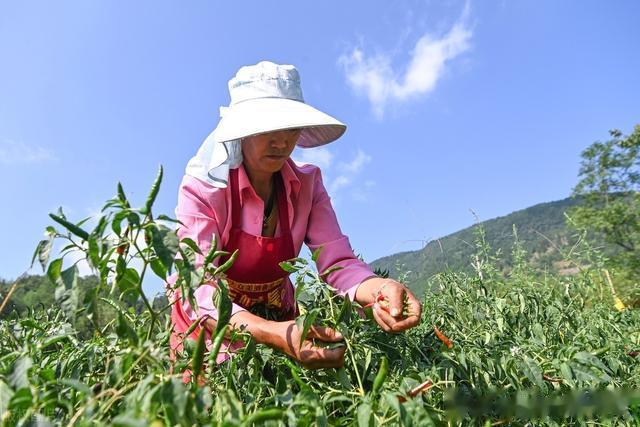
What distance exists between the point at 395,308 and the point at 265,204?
31.9 inches

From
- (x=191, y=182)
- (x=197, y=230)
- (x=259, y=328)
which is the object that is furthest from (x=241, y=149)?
(x=259, y=328)

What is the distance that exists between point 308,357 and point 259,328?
0.57 ft

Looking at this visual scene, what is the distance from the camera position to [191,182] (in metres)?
1.68

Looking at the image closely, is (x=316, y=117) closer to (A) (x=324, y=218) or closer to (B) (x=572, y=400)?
(A) (x=324, y=218)

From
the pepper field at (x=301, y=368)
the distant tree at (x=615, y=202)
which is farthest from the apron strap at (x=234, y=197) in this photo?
→ the distant tree at (x=615, y=202)

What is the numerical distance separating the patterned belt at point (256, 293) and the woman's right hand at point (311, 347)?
0.75 m

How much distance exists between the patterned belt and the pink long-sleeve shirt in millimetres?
130

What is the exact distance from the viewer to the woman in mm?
1476

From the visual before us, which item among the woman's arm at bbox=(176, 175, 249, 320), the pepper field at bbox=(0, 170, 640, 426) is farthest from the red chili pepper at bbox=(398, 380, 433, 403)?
the woman's arm at bbox=(176, 175, 249, 320)

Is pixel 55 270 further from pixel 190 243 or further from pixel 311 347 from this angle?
pixel 311 347

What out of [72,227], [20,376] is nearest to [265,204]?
[72,227]

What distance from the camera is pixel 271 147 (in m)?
1.60

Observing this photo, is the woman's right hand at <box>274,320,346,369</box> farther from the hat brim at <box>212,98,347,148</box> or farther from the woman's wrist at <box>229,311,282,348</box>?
the hat brim at <box>212,98,347,148</box>

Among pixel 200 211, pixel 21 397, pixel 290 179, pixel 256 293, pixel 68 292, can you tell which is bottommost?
pixel 21 397
